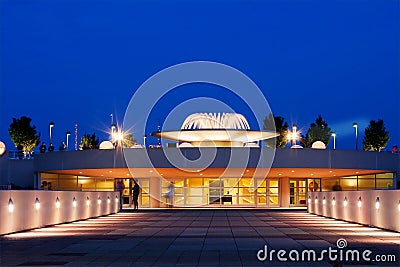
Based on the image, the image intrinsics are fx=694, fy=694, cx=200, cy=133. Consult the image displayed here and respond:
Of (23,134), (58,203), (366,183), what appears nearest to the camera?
(58,203)

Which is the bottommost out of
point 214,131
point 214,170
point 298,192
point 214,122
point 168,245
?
point 168,245

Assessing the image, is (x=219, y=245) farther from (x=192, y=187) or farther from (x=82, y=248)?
(x=192, y=187)

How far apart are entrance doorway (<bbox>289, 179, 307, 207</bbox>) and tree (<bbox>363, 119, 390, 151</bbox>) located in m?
49.2

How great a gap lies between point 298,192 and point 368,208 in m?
38.3

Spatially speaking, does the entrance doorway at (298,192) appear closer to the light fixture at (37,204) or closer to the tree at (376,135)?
the light fixture at (37,204)

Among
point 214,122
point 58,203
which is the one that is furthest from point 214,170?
point 58,203

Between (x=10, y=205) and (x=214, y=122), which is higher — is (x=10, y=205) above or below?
below

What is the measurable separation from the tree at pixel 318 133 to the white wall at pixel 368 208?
266 ft

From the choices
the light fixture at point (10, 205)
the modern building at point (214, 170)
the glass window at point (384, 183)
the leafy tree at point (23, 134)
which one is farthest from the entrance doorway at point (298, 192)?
the leafy tree at point (23, 134)

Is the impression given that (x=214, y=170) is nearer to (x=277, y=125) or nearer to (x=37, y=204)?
(x=37, y=204)

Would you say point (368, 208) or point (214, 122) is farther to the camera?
point (214, 122)

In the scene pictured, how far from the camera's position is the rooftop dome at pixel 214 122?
6319 cm

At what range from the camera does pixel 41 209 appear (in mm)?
25297

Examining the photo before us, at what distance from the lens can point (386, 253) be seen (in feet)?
50.1
